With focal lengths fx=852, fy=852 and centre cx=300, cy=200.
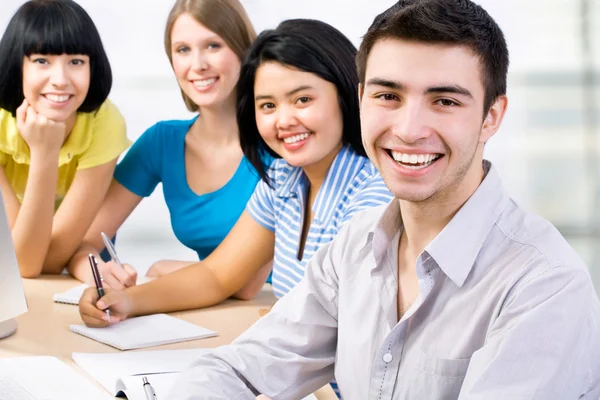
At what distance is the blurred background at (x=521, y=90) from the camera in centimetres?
544

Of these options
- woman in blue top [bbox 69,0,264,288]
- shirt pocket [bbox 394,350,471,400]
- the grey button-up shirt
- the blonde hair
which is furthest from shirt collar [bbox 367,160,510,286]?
the blonde hair

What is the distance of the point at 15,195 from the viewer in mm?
2354

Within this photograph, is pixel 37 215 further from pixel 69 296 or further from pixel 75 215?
pixel 69 296

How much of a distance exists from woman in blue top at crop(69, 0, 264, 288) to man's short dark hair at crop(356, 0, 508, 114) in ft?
3.64

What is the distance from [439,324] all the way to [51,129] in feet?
4.69

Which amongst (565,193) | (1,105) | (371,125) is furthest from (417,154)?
(565,193)

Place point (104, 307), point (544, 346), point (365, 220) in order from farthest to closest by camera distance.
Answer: point (104, 307) → point (365, 220) → point (544, 346)

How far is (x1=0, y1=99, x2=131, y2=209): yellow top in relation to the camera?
92.5 inches

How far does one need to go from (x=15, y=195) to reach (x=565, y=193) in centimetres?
392

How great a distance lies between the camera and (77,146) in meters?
2.38

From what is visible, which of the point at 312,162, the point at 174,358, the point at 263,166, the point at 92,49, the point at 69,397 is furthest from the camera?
the point at 92,49

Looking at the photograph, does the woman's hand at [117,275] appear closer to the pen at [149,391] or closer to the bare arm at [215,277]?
the bare arm at [215,277]

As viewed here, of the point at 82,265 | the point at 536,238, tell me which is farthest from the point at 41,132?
the point at 536,238

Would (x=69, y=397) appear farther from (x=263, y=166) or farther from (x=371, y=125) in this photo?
(x=263, y=166)
